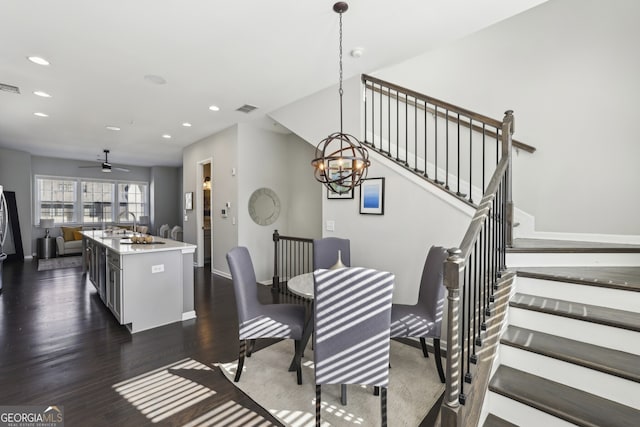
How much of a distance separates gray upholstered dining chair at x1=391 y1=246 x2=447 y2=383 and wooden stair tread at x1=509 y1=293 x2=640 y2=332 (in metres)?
0.52

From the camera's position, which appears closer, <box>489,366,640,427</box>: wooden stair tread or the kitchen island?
<box>489,366,640,427</box>: wooden stair tread

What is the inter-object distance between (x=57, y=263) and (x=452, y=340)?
895 centimetres

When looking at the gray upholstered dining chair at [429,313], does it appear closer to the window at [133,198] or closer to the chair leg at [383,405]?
the chair leg at [383,405]

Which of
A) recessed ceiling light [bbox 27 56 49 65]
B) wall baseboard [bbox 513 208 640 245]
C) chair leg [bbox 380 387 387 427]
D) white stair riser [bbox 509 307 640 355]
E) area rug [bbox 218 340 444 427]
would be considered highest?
recessed ceiling light [bbox 27 56 49 65]

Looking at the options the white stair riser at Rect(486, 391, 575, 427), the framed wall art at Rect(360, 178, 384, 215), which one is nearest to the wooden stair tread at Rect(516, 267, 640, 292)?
the white stair riser at Rect(486, 391, 575, 427)

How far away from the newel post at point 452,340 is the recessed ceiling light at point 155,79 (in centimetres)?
382

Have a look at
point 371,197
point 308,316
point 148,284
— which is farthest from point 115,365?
point 371,197

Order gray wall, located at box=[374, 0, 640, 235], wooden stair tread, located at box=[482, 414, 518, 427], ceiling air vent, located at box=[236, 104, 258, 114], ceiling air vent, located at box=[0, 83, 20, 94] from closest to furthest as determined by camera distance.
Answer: wooden stair tread, located at box=[482, 414, 518, 427] < gray wall, located at box=[374, 0, 640, 235] < ceiling air vent, located at box=[0, 83, 20, 94] < ceiling air vent, located at box=[236, 104, 258, 114]

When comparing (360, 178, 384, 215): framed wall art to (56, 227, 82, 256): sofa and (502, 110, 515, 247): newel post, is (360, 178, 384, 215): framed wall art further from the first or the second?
(56, 227, 82, 256): sofa

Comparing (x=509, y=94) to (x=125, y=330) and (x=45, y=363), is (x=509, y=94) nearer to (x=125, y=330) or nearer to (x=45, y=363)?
(x=125, y=330)

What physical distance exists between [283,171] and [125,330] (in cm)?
371

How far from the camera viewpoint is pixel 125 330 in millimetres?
3252

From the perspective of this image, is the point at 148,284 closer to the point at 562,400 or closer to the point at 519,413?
the point at 519,413

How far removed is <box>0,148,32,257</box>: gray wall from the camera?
7.29 m
